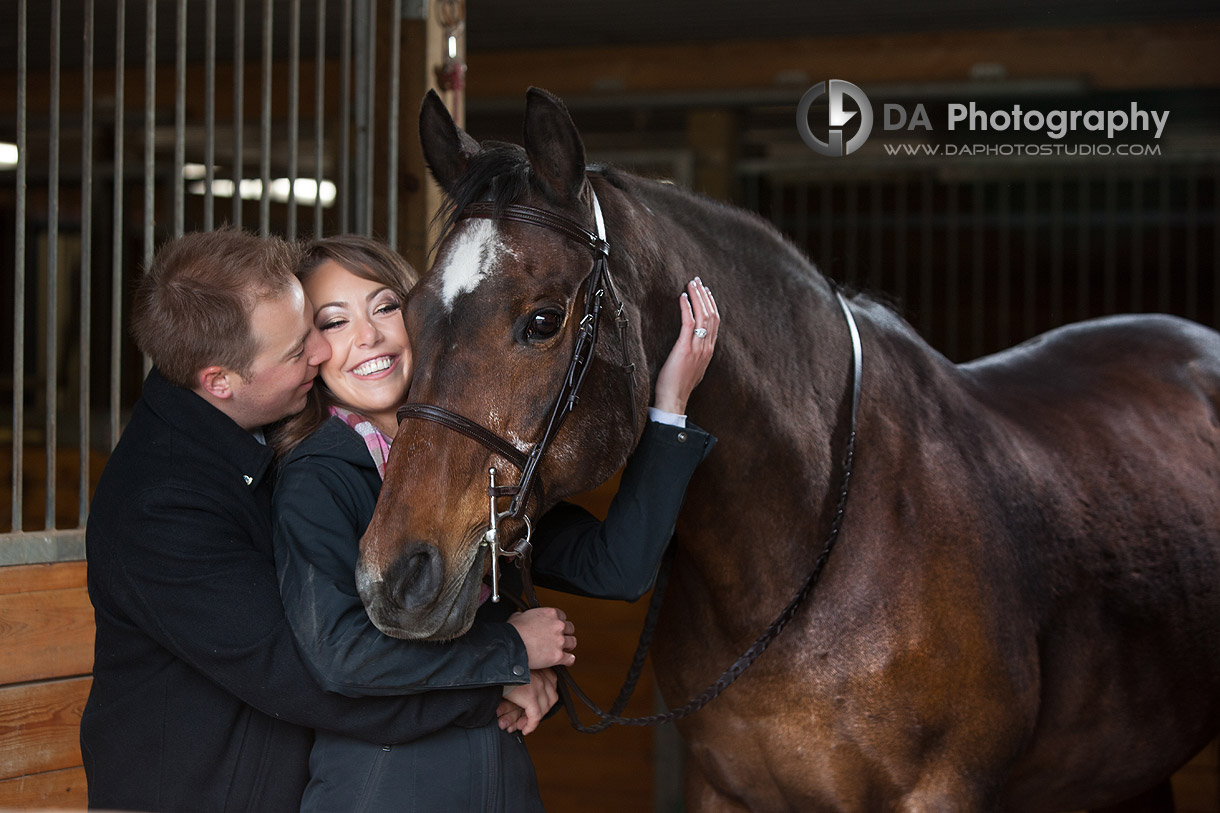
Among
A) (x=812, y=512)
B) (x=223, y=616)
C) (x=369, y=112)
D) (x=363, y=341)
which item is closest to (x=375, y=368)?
(x=363, y=341)

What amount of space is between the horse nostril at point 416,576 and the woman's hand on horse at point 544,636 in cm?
24

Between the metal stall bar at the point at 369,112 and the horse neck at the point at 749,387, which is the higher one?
the metal stall bar at the point at 369,112

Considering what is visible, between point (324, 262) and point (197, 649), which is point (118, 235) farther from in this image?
point (197, 649)

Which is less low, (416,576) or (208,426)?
(208,426)

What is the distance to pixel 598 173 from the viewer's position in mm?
1744

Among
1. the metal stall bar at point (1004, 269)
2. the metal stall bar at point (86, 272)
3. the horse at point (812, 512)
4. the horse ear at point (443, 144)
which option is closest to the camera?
the horse at point (812, 512)

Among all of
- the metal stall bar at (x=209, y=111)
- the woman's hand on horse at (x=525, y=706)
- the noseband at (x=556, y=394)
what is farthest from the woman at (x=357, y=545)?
the metal stall bar at (x=209, y=111)

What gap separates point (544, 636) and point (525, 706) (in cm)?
11

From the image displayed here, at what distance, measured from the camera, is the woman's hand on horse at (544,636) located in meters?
1.60

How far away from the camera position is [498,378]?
1484 millimetres

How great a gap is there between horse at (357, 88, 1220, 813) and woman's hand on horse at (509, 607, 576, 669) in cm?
13

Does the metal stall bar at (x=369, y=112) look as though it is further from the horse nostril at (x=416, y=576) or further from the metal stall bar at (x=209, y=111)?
the horse nostril at (x=416, y=576)
